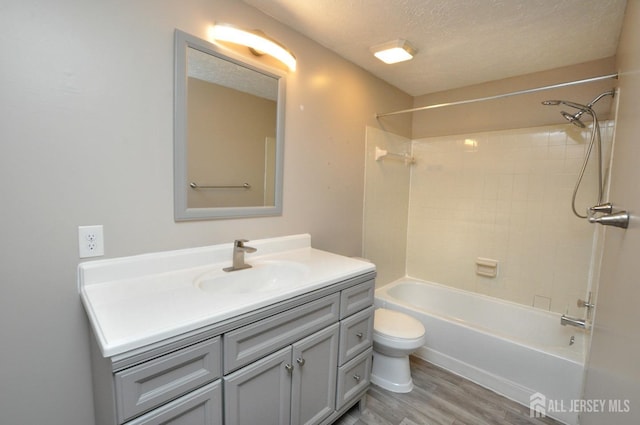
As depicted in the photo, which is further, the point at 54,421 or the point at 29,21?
the point at 54,421

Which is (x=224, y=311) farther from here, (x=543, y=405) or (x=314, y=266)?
(x=543, y=405)

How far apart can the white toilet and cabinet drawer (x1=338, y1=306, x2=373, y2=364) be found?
0.26 meters

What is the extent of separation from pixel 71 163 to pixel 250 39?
964 millimetres

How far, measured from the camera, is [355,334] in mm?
1544

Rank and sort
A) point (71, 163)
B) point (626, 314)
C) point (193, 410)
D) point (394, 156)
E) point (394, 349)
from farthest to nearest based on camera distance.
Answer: point (394, 156), point (394, 349), point (71, 163), point (193, 410), point (626, 314)

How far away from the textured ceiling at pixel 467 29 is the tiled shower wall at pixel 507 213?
1.89 ft

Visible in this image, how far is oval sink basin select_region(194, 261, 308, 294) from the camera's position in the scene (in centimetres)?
135

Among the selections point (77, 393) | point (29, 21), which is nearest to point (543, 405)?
point (77, 393)

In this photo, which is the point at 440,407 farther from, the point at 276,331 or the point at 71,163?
the point at 71,163

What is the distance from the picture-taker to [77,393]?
1.15m

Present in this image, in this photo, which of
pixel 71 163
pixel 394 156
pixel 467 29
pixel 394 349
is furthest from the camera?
pixel 394 156

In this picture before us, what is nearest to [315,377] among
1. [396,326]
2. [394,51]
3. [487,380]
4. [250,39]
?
[396,326]

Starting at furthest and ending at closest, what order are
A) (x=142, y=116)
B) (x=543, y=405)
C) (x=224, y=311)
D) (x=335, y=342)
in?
(x=543, y=405) → (x=335, y=342) → (x=142, y=116) → (x=224, y=311)

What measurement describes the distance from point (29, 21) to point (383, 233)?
250cm
